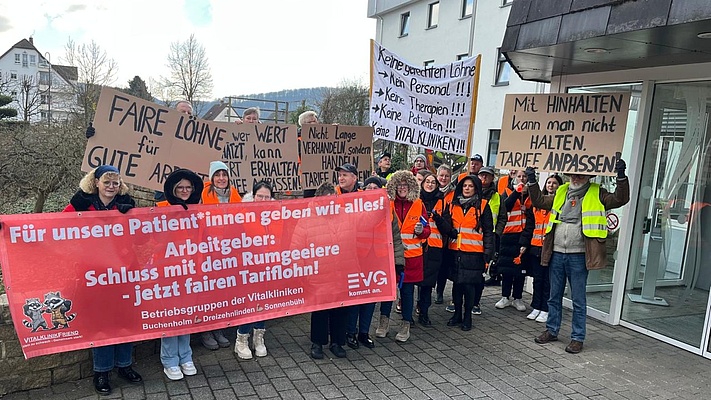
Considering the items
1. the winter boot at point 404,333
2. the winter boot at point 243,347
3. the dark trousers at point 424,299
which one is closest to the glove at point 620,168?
the dark trousers at point 424,299

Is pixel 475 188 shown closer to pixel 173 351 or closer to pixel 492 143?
pixel 173 351

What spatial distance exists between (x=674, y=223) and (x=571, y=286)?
6.78 ft

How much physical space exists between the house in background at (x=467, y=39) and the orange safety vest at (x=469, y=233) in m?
13.7

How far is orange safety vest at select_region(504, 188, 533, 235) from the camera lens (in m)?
6.48

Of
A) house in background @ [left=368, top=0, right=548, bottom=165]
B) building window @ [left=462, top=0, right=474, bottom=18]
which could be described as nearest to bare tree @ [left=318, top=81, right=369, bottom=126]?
house in background @ [left=368, top=0, right=548, bottom=165]

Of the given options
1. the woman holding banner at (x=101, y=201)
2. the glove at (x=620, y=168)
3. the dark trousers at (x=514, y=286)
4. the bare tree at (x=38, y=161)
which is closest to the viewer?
the woman holding banner at (x=101, y=201)

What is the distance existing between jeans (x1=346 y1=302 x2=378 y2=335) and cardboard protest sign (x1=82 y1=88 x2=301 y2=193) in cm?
190

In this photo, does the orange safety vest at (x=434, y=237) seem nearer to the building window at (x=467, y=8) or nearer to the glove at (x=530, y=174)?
the glove at (x=530, y=174)

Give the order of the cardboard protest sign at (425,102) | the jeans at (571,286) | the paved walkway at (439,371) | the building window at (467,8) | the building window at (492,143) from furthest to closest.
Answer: the building window at (467,8) < the building window at (492,143) < the cardboard protest sign at (425,102) < the jeans at (571,286) < the paved walkway at (439,371)

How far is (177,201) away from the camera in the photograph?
4309mm

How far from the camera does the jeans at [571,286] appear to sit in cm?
533

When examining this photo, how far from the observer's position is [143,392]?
4047mm

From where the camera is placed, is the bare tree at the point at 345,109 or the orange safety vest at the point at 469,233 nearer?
the orange safety vest at the point at 469,233

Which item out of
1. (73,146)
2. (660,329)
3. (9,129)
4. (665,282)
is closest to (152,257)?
(660,329)
